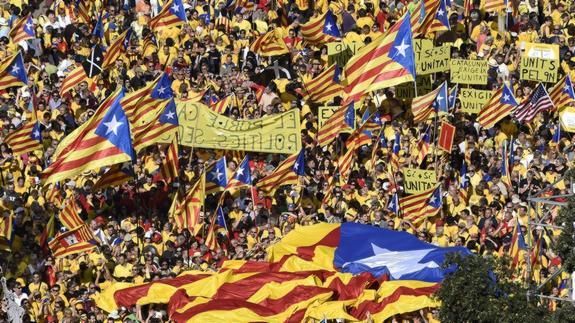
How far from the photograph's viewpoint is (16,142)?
3734 centimetres

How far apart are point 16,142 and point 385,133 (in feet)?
20.1

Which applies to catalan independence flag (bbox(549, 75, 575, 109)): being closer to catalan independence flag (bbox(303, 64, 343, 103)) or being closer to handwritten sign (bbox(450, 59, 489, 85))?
handwritten sign (bbox(450, 59, 489, 85))

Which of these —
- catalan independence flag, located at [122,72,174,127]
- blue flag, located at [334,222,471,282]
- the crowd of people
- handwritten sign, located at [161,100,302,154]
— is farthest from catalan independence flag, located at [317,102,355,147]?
catalan independence flag, located at [122,72,174,127]

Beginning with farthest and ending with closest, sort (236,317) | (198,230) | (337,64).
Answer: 1. (337,64)
2. (198,230)
3. (236,317)

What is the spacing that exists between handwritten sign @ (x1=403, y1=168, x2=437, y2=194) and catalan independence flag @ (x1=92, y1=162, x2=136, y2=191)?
14.7 ft

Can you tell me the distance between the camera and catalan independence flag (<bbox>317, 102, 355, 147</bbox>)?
36.9 meters

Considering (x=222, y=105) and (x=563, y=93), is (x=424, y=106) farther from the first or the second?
(x=222, y=105)

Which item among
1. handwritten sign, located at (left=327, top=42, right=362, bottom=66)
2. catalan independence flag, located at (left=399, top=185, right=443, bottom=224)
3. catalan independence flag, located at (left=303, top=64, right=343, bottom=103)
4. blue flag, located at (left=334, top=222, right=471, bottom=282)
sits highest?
handwritten sign, located at (left=327, top=42, right=362, bottom=66)

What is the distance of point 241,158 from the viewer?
37.6 m

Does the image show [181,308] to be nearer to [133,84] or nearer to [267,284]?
[267,284]

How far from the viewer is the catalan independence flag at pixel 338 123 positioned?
36938 millimetres

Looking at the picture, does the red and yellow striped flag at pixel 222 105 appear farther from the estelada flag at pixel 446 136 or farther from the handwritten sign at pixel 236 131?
the estelada flag at pixel 446 136

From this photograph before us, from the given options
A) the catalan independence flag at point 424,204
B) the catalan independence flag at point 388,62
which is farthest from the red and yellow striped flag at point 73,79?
the catalan independence flag at point 424,204

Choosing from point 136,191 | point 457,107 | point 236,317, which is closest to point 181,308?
point 236,317
